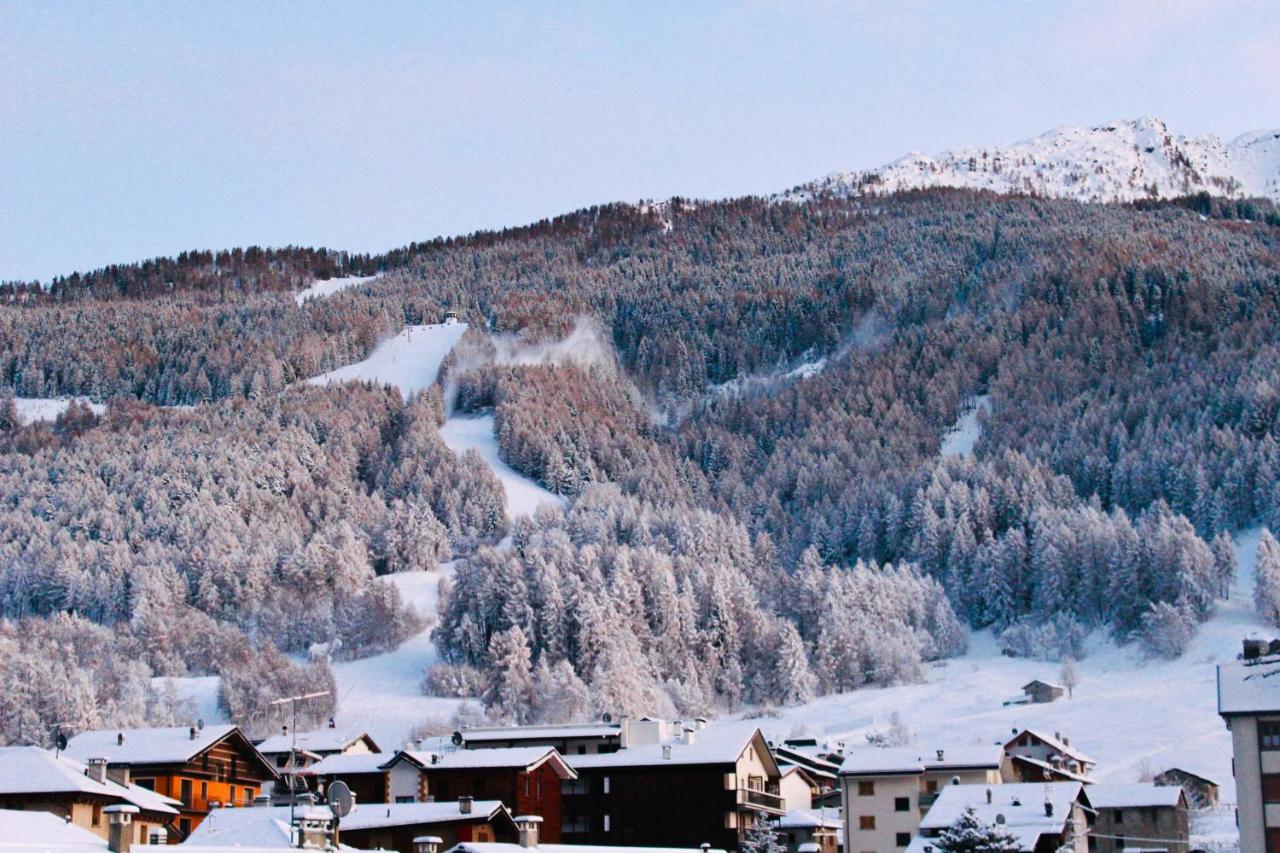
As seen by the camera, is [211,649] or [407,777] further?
[211,649]

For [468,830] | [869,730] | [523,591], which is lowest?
[468,830]

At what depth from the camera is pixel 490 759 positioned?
85125 millimetres

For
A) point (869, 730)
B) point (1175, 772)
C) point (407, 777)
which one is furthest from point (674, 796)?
point (869, 730)

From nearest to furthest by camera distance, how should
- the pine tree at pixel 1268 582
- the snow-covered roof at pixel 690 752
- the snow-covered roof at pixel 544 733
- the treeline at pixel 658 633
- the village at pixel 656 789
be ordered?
the village at pixel 656 789 < the snow-covered roof at pixel 690 752 < the snow-covered roof at pixel 544 733 < the treeline at pixel 658 633 < the pine tree at pixel 1268 582

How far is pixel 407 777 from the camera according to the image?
286 ft

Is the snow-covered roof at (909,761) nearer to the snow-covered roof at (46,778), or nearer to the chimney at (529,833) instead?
the chimney at (529,833)

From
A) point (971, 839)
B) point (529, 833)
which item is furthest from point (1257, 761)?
point (529, 833)

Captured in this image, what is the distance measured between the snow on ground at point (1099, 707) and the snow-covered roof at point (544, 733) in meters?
20.0

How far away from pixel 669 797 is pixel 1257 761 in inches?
1368

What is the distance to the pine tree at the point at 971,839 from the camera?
57.2m

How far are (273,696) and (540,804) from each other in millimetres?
69793

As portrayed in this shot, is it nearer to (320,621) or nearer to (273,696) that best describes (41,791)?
(273,696)

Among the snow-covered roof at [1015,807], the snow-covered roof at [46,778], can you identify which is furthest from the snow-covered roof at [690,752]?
the snow-covered roof at [46,778]

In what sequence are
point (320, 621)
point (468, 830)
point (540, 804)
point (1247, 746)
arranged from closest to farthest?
1. point (1247, 746)
2. point (468, 830)
3. point (540, 804)
4. point (320, 621)
